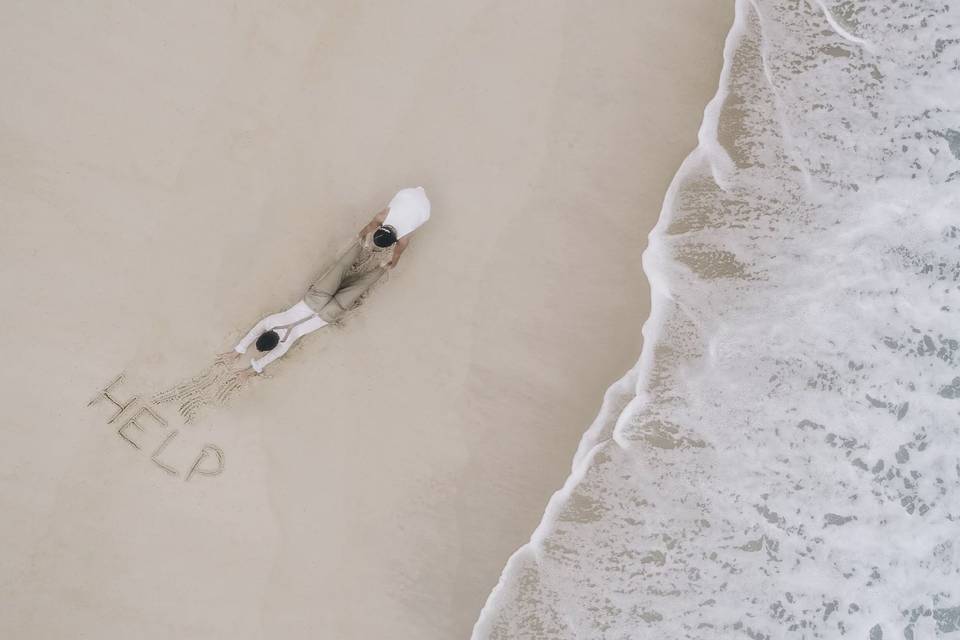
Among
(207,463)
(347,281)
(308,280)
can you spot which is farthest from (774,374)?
(207,463)

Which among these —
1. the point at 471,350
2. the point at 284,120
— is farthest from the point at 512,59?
the point at 471,350

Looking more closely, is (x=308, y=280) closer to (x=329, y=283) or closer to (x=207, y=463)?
(x=329, y=283)

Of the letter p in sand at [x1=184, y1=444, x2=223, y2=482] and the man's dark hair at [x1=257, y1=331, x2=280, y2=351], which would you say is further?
the letter p in sand at [x1=184, y1=444, x2=223, y2=482]

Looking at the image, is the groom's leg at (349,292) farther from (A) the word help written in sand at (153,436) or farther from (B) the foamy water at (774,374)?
(B) the foamy water at (774,374)

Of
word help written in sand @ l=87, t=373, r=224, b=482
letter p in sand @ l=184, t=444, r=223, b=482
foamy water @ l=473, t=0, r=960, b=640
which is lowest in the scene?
foamy water @ l=473, t=0, r=960, b=640

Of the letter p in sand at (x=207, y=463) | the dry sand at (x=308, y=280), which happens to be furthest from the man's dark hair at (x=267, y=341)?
the letter p in sand at (x=207, y=463)

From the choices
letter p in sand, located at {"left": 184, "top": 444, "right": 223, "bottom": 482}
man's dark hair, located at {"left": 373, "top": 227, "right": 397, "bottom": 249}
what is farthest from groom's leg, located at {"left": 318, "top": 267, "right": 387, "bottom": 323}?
letter p in sand, located at {"left": 184, "top": 444, "right": 223, "bottom": 482}

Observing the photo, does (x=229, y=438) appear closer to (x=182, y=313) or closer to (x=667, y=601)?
(x=182, y=313)

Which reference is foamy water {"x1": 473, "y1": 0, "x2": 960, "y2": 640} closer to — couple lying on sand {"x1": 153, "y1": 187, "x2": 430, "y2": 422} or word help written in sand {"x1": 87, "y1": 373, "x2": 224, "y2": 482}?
couple lying on sand {"x1": 153, "y1": 187, "x2": 430, "y2": 422}

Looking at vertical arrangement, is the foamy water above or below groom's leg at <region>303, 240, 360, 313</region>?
below
